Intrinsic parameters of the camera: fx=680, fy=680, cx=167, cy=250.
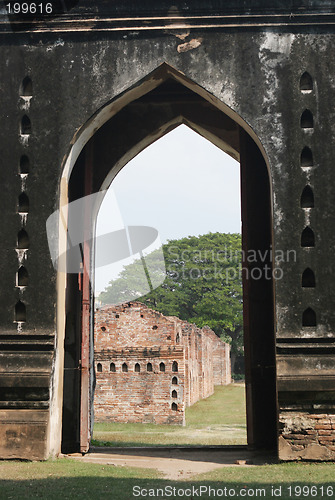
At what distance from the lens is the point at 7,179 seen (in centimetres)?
773

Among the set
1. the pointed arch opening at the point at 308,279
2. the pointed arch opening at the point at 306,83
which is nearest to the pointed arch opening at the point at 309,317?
the pointed arch opening at the point at 308,279

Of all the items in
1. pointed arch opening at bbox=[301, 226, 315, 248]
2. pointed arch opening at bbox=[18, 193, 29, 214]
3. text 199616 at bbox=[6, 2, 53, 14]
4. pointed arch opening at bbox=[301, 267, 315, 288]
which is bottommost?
pointed arch opening at bbox=[301, 267, 315, 288]

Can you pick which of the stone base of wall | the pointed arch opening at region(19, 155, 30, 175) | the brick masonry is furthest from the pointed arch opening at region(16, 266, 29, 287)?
the brick masonry

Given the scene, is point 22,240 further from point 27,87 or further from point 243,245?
point 243,245

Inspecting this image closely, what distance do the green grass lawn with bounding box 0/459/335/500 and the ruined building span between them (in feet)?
1.45

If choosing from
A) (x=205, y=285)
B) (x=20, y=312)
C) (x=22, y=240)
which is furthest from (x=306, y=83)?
(x=205, y=285)

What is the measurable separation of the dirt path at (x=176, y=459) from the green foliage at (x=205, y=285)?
24280mm

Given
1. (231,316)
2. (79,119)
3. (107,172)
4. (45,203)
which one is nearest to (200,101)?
(107,172)

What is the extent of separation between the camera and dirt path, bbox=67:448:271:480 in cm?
702

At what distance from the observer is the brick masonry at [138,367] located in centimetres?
1558

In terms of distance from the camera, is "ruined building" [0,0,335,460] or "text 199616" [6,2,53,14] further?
"text 199616" [6,2,53,14]

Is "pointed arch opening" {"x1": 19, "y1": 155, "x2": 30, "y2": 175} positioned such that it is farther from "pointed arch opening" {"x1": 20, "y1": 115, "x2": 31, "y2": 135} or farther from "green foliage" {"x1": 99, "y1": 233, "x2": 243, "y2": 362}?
"green foliage" {"x1": 99, "y1": 233, "x2": 243, "y2": 362}

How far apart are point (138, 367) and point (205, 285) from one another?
60.8 ft

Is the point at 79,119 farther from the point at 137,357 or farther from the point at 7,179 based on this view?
the point at 137,357
